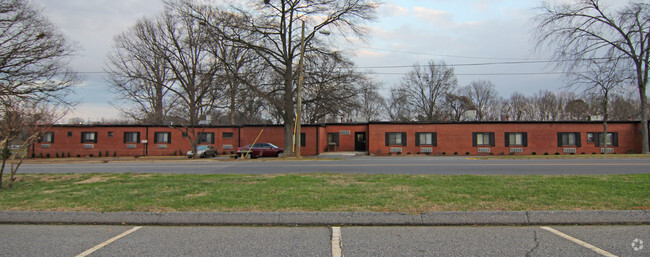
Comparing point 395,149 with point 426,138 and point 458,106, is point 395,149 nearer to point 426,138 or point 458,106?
point 426,138

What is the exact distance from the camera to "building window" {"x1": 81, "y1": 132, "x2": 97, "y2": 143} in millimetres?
38750

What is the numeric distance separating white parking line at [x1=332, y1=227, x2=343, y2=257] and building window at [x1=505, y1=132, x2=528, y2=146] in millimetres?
34821

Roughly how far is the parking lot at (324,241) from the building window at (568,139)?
35027mm

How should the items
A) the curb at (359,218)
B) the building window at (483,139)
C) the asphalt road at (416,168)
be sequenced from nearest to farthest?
the curb at (359,218), the asphalt road at (416,168), the building window at (483,139)

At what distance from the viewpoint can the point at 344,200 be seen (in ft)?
23.6

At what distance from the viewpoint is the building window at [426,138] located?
118ft

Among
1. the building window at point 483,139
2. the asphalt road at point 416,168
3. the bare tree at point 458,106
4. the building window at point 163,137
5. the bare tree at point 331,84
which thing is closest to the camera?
the asphalt road at point 416,168

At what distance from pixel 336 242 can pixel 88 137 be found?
42063 millimetres

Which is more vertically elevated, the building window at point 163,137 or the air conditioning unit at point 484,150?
the building window at point 163,137

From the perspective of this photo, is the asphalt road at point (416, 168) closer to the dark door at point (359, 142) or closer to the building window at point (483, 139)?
the building window at point (483, 139)

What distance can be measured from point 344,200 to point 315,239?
1995 mm

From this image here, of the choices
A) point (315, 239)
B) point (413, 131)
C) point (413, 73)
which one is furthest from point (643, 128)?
point (315, 239)

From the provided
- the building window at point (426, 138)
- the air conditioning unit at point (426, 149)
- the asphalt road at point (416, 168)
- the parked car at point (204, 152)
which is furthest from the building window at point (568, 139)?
the parked car at point (204, 152)

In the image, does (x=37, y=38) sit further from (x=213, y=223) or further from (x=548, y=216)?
(x=548, y=216)
